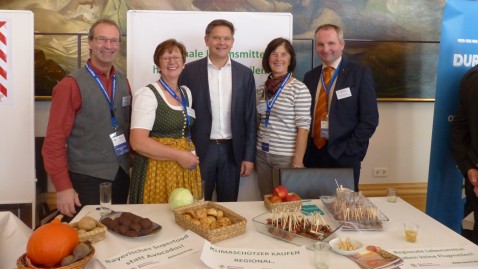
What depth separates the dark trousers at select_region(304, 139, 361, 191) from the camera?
9.27ft

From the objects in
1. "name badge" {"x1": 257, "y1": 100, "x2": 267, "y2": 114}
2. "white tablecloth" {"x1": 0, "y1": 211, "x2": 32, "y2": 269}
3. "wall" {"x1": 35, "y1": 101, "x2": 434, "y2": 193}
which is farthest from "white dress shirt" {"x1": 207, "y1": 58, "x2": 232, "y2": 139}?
"wall" {"x1": 35, "y1": 101, "x2": 434, "y2": 193}

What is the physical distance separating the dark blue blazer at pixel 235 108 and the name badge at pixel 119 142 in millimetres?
518

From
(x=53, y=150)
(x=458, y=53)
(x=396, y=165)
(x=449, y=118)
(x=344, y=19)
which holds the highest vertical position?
(x=344, y=19)

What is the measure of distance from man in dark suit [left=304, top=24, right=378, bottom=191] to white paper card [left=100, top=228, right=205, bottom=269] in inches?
60.6

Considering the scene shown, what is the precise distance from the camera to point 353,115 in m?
2.76

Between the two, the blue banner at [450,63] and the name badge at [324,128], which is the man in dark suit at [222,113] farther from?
the blue banner at [450,63]

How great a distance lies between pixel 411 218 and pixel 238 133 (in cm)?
128

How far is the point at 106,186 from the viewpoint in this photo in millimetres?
1716

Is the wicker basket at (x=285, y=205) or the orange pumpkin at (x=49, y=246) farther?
the wicker basket at (x=285, y=205)

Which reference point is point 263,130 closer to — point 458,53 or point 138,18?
point 138,18

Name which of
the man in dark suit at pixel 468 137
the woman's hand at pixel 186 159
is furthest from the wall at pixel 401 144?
the woman's hand at pixel 186 159

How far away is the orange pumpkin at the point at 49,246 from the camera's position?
119cm

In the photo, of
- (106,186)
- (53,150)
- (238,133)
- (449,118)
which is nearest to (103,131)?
(53,150)

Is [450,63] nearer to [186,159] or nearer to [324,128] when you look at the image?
[324,128]
